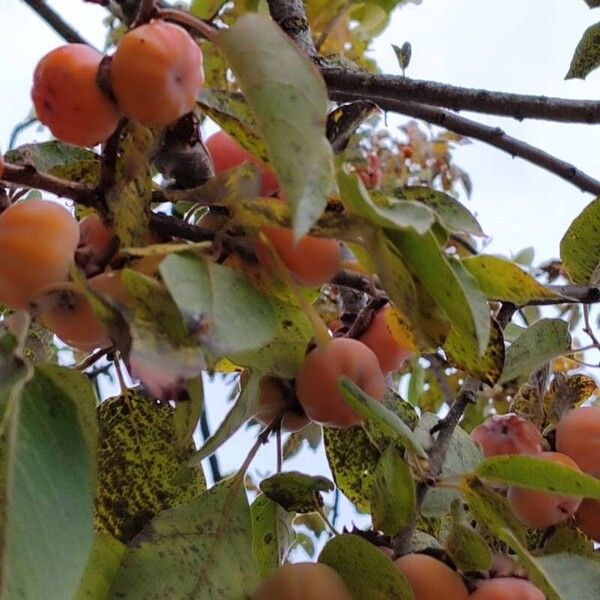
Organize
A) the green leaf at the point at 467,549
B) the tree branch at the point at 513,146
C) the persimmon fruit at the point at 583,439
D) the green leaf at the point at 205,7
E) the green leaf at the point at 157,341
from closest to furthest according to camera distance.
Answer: the green leaf at the point at 157,341
the green leaf at the point at 467,549
the persimmon fruit at the point at 583,439
the tree branch at the point at 513,146
the green leaf at the point at 205,7

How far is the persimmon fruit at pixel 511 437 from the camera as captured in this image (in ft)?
2.30

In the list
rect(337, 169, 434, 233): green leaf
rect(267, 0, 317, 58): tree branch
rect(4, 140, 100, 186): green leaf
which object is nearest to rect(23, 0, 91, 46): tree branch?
rect(267, 0, 317, 58): tree branch

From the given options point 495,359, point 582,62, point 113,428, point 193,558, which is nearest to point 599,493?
point 495,359

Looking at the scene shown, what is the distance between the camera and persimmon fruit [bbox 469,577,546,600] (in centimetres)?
55

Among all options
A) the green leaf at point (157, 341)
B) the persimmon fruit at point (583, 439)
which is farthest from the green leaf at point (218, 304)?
the persimmon fruit at point (583, 439)

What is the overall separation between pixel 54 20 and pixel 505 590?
744 millimetres

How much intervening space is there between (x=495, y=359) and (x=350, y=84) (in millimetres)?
278

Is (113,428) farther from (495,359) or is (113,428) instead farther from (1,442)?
(495,359)

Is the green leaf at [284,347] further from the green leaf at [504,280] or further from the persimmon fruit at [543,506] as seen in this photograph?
the persimmon fruit at [543,506]

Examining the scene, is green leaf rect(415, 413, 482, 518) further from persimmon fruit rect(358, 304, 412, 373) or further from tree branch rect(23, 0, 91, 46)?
tree branch rect(23, 0, 91, 46)

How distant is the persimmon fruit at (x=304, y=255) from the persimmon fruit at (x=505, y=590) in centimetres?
22

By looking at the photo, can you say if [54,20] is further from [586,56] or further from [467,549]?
[467,549]

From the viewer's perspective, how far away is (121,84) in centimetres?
47

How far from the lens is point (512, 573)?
1.94ft
